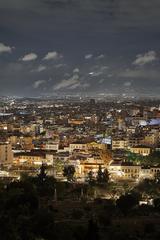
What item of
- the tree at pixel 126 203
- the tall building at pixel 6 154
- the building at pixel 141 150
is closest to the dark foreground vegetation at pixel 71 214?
the tree at pixel 126 203

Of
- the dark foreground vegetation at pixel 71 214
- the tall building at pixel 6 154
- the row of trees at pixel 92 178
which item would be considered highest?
the tall building at pixel 6 154

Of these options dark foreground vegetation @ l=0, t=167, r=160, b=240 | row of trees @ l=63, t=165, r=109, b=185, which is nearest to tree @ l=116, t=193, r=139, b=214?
dark foreground vegetation @ l=0, t=167, r=160, b=240

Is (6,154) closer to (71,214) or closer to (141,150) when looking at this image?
(141,150)

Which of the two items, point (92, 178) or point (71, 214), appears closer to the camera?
point (71, 214)

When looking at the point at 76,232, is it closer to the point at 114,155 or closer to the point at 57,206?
the point at 57,206

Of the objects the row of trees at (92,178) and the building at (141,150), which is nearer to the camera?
the row of trees at (92,178)

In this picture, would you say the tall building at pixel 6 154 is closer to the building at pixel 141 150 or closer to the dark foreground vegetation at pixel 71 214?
the building at pixel 141 150

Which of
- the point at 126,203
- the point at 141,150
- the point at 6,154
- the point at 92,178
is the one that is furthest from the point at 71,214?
the point at 141,150

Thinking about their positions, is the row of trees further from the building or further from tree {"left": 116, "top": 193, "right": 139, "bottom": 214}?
the building
